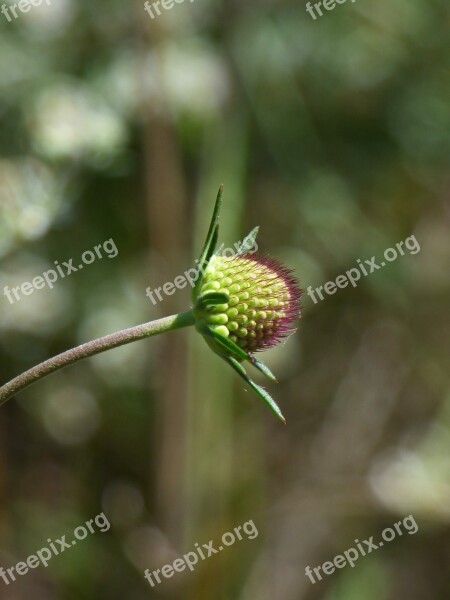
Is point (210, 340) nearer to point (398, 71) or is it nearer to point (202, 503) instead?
point (202, 503)

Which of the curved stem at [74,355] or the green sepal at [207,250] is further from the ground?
the curved stem at [74,355]

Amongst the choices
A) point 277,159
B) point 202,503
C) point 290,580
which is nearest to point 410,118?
point 277,159

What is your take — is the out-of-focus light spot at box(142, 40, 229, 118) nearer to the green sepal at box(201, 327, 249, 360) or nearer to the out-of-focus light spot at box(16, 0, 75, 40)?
the out-of-focus light spot at box(16, 0, 75, 40)

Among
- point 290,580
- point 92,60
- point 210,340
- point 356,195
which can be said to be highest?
point 92,60

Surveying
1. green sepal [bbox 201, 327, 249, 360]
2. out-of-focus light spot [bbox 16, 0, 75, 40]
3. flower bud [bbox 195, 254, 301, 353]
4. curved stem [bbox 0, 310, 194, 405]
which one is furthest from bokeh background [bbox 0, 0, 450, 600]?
curved stem [bbox 0, 310, 194, 405]

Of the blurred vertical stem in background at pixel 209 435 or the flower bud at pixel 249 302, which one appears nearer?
the flower bud at pixel 249 302

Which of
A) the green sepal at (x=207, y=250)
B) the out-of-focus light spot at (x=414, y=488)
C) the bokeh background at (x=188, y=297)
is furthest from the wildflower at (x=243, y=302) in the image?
the out-of-focus light spot at (x=414, y=488)

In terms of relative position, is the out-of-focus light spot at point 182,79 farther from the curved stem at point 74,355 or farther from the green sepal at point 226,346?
the curved stem at point 74,355
